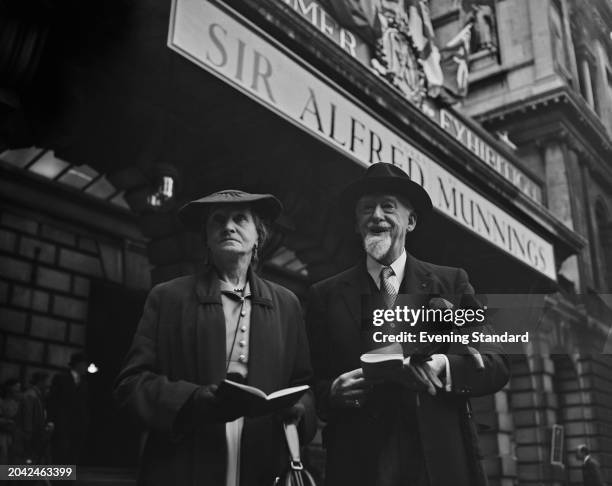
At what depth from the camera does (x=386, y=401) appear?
2725 mm

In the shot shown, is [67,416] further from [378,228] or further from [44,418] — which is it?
[378,228]

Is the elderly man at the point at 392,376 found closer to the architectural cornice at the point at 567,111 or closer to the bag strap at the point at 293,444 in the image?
the bag strap at the point at 293,444

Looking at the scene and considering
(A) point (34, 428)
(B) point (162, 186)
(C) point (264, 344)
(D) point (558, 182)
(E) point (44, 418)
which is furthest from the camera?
(D) point (558, 182)

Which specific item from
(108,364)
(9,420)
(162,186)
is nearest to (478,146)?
(162,186)

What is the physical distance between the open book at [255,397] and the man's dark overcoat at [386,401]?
0.47 metres

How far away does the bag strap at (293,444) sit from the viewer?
8.02 feet

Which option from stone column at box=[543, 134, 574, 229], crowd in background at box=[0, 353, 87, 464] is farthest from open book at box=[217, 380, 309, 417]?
stone column at box=[543, 134, 574, 229]

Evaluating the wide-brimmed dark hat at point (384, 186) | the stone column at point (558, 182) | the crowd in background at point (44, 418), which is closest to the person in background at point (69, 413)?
the crowd in background at point (44, 418)

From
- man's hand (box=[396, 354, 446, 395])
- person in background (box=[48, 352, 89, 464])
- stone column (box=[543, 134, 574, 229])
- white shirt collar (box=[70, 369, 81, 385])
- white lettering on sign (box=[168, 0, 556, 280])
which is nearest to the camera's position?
man's hand (box=[396, 354, 446, 395])

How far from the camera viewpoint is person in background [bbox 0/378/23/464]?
7327mm

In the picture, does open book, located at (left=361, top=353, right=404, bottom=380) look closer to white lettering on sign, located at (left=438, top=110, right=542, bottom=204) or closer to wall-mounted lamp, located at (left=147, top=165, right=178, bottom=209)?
wall-mounted lamp, located at (left=147, top=165, right=178, bottom=209)

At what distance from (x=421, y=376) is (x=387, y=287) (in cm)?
54

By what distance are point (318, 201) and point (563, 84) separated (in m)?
14.2

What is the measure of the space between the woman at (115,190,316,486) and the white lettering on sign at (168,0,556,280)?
9.68 ft
